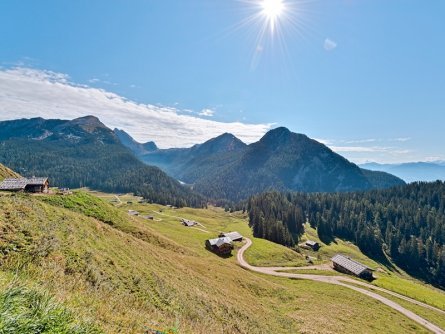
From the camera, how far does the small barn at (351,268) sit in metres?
81.8

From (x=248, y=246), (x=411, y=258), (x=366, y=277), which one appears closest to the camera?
(x=366, y=277)

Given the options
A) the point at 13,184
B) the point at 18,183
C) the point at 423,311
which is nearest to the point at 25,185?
the point at 18,183

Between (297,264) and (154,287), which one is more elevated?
(154,287)

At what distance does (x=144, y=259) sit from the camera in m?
31.9

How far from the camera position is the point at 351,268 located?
279ft

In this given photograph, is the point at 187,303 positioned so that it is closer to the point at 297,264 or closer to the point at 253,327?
the point at 253,327

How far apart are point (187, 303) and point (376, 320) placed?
3598 centimetres

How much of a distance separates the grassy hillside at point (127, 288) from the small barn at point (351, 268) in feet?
102

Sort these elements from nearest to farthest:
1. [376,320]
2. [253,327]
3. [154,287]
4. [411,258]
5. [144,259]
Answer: [154,287] < [253,327] < [144,259] < [376,320] < [411,258]

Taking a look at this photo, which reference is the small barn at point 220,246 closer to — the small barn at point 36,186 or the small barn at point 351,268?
the small barn at point 351,268

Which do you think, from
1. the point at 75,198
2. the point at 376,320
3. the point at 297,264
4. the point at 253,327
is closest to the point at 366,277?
the point at 297,264

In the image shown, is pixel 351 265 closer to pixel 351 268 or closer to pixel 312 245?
pixel 351 268

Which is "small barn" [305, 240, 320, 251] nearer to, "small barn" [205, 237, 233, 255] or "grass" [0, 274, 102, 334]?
"small barn" [205, 237, 233, 255]

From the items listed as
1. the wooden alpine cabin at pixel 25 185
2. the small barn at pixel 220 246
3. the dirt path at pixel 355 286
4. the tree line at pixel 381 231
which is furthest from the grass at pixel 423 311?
the wooden alpine cabin at pixel 25 185
